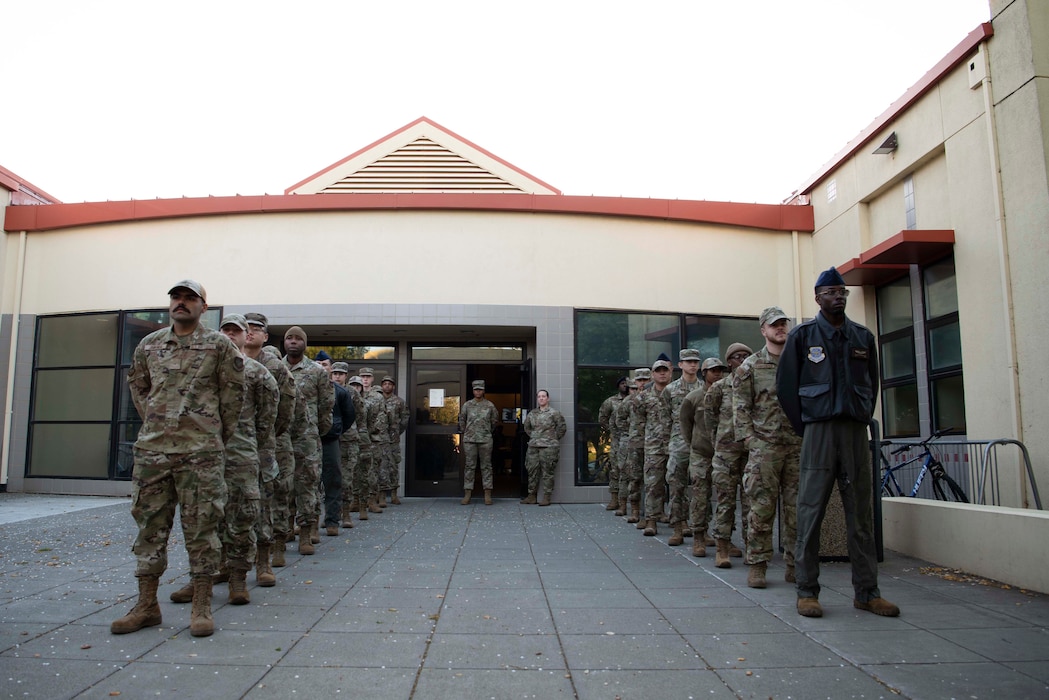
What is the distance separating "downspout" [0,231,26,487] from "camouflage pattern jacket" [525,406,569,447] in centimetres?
928

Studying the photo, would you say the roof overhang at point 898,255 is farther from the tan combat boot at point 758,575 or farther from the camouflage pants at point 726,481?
the tan combat boot at point 758,575

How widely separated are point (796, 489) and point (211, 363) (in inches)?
167

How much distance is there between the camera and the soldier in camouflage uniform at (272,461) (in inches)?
223

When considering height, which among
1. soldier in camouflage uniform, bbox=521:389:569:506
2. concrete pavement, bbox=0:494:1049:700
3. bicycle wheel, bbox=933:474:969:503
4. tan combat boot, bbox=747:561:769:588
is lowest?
concrete pavement, bbox=0:494:1049:700

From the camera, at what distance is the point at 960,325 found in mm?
9227

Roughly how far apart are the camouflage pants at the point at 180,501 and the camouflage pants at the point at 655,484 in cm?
540

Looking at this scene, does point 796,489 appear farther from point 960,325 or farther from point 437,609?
point 960,325

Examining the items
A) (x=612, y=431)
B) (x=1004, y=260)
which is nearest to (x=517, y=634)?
(x=1004, y=260)

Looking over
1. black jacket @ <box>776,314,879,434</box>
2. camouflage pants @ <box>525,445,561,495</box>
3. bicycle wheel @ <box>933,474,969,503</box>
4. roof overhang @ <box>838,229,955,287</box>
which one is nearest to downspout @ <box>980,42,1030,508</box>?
bicycle wheel @ <box>933,474,969,503</box>

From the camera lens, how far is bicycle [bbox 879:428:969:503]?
28.3ft

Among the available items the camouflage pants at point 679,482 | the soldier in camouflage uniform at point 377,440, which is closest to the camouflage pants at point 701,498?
the camouflage pants at point 679,482

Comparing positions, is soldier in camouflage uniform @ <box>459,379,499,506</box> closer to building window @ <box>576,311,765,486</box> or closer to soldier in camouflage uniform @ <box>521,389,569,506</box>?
soldier in camouflage uniform @ <box>521,389,569,506</box>

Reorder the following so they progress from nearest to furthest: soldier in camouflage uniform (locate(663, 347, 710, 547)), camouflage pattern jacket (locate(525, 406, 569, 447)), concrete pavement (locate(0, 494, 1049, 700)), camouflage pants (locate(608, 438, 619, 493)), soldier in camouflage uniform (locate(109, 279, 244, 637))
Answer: concrete pavement (locate(0, 494, 1049, 700)), soldier in camouflage uniform (locate(109, 279, 244, 637)), soldier in camouflage uniform (locate(663, 347, 710, 547)), camouflage pants (locate(608, 438, 619, 493)), camouflage pattern jacket (locate(525, 406, 569, 447))

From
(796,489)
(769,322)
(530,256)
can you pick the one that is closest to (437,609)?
(796,489)
